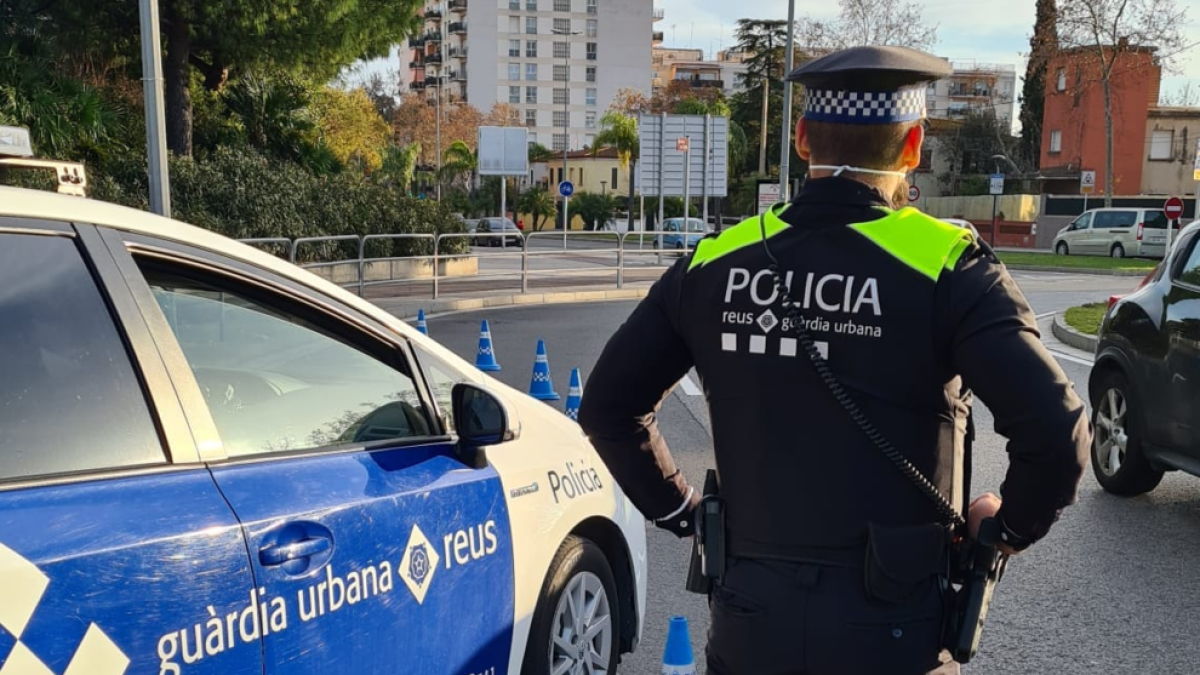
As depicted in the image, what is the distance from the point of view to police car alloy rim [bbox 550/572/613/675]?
3.21 meters

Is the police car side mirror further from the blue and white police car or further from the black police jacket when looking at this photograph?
the black police jacket

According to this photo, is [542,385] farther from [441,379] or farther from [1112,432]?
[441,379]

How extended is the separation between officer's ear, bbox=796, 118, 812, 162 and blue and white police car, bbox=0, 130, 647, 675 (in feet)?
3.47

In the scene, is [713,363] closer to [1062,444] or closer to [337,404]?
[1062,444]

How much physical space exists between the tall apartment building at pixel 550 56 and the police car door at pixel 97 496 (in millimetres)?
104814

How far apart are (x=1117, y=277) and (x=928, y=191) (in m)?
39.9

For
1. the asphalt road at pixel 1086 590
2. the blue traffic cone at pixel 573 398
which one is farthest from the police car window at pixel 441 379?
the blue traffic cone at pixel 573 398

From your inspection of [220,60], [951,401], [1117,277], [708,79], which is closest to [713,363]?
[951,401]

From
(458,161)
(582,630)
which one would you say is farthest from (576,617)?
(458,161)

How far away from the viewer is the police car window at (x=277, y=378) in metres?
2.36

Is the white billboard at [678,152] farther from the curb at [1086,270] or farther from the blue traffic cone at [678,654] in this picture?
the blue traffic cone at [678,654]

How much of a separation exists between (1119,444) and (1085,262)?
29.1 metres

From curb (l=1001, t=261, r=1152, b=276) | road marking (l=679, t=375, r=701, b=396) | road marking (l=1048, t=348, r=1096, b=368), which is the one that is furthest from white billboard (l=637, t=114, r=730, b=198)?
road marking (l=679, t=375, r=701, b=396)

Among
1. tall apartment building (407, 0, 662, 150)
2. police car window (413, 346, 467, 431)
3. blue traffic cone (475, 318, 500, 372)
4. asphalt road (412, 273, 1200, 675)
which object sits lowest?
asphalt road (412, 273, 1200, 675)
